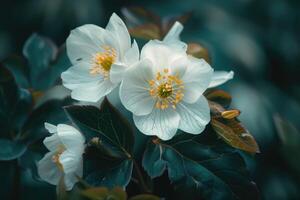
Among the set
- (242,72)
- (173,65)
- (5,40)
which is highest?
(173,65)

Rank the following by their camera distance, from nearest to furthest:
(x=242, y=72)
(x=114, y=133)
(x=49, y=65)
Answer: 1. (x=114, y=133)
2. (x=49, y=65)
3. (x=242, y=72)

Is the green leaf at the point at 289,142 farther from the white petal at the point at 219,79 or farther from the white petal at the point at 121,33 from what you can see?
the white petal at the point at 121,33

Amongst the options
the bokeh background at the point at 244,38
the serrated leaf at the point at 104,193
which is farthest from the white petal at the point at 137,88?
the bokeh background at the point at 244,38

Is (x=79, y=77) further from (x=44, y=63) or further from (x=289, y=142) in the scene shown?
(x=289, y=142)

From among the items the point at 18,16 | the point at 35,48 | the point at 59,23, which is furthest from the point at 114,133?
the point at 18,16

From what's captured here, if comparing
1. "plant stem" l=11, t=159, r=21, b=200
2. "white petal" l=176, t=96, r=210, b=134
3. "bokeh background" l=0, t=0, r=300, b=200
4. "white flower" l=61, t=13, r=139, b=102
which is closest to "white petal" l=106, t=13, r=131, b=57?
"white flower" l=61, t=13, r=139, b=102

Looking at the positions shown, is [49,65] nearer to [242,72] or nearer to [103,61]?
[103,61]

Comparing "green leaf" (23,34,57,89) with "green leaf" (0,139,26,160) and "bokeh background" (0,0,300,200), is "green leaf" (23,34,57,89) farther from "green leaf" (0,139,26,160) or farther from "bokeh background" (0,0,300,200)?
"bokeh background" (0,0,300,200)
